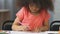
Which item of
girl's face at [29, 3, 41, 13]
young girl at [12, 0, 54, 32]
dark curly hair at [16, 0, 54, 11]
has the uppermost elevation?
dark curly hair at [16, 0, 54, 11]

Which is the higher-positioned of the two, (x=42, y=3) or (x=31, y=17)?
(x=42, y=3)

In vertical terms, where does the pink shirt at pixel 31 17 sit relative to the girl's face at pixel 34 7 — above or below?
below

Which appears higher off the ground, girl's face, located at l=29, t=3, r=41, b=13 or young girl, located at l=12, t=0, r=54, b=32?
girl's face, located at l=29, t=3, r=41, b=13

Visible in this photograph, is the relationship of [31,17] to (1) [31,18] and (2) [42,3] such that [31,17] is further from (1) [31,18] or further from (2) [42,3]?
(2) [42,3]

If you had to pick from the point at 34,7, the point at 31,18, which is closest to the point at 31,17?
the point at 31,18

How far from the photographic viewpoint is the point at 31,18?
1.05 m

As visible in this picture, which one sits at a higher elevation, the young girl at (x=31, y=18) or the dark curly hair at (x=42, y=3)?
the dark curly hair at (x=42, y=3)

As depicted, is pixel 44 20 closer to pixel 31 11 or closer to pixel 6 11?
pixel 31 11

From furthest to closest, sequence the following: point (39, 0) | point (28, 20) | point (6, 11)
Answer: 1. point (6, 11)
2. point (28, 20)
3. point (39, 0)

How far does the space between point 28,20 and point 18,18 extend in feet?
0.27

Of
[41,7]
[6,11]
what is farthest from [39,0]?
[6,11]

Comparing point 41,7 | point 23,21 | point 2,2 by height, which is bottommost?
point 23,21

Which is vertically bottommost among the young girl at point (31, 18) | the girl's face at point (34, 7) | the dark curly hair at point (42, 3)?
the young girl at point (31, 18)

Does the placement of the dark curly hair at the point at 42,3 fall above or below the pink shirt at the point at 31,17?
above
